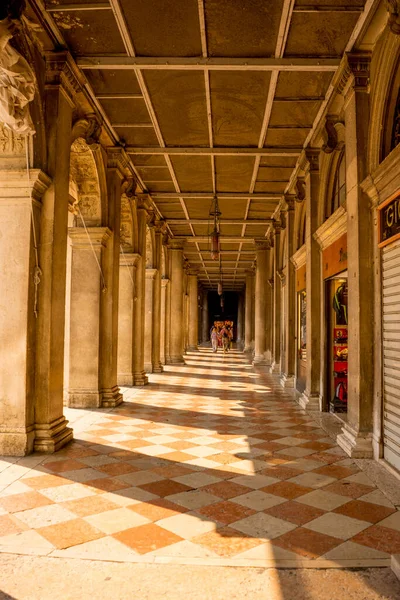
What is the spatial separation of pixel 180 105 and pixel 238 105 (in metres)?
0.94

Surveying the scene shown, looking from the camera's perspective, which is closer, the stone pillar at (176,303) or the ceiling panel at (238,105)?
the ceiling panel at (238,105)

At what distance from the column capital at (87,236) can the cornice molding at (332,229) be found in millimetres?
3897

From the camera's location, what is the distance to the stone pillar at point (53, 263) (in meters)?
6.05

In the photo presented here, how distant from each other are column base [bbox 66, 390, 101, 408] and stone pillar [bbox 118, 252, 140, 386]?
3.00m

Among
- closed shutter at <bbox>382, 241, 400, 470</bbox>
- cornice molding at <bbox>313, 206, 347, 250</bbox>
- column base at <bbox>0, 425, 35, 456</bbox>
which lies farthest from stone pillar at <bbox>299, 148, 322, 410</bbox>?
column base at <bbox>0, 425, 35, 456</bbox>

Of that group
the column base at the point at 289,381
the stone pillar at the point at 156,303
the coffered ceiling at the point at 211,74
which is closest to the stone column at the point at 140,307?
the coffered ceiling at the point at 211,74

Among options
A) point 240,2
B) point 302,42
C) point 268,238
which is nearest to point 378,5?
point 302,42

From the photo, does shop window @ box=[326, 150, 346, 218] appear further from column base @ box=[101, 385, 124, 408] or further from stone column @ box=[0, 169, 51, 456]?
column base @ box=[101, 385, 124, 408]

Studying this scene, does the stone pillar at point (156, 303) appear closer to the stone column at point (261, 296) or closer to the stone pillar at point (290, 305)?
the stone column at point (261, 296)

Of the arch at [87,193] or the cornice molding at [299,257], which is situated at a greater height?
the arch at [87,193]

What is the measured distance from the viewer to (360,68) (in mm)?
6227

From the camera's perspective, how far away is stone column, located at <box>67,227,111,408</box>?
29.8 feet

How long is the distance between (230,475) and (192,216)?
39.1 feet

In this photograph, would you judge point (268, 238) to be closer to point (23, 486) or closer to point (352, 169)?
point (352, 169)
